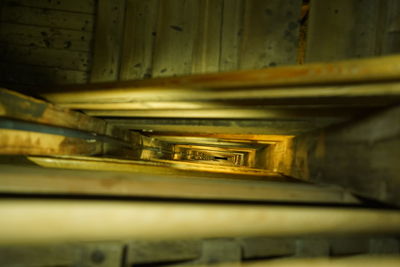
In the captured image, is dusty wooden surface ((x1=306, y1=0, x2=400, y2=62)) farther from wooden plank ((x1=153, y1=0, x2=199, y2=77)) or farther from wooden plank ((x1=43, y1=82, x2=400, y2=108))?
wooden plank ((x1=153, y1=0, x2=199, y2=77))

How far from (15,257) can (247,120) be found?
1996 mm

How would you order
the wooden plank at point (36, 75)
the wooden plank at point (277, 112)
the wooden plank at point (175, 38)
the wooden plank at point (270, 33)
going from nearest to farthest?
the wooden plank at point (277, 112) < the wooden plank at point (270, 33) < the wooden plank at point (175, 38) < the wooden plank at point (36, 75)

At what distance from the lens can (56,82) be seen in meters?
2.51

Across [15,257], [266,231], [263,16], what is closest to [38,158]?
[15,257]

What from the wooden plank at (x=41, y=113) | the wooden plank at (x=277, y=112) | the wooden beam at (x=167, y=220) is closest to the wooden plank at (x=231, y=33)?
the wooden plank at (x=277, y=112)

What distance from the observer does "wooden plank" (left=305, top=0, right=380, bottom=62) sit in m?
1.84

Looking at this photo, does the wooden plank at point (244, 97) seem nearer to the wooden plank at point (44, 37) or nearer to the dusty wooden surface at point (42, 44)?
the dusty wooden surface at point (42, 44)

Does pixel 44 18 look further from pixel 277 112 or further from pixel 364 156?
pixel 364 156

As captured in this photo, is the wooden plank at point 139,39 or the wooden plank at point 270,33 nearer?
the wooden plank at point 270,33

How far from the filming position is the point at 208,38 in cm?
226

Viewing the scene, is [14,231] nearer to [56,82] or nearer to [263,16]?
[56,82]

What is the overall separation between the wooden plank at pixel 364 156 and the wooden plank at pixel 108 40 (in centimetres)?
251

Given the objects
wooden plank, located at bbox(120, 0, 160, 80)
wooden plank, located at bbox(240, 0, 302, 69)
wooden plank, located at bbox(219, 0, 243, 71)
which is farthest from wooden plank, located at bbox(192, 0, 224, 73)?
wooden plank, located at bbox(120, 0, 160, 80)

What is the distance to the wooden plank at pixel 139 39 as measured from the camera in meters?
2.38
